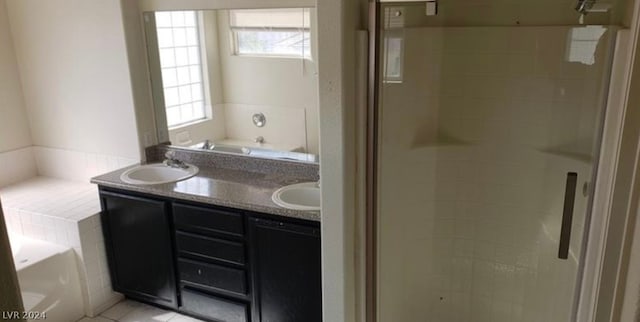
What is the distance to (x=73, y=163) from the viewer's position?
3.95 meters

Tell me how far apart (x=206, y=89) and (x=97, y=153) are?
110 centimetres

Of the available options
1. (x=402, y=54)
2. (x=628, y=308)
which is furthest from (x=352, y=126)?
(x=628, y=308)

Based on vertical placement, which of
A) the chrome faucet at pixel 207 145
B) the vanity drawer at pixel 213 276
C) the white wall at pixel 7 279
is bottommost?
the vanity drawer at pixel 213 276

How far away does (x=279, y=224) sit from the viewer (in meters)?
2.74

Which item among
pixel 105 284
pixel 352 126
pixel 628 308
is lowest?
pixel 105 284

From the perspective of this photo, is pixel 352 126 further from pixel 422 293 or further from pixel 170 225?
pixel 170 225

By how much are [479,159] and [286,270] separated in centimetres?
121

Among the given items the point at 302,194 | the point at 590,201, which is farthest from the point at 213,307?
the point at 590,201

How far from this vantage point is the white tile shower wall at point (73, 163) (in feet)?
12.4

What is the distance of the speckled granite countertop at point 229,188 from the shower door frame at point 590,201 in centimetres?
46

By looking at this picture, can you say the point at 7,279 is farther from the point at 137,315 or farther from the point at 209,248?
the point at 137,315

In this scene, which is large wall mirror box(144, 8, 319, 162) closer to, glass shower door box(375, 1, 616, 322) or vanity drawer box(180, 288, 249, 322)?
glass shower door box(375, 1, 616, 322)

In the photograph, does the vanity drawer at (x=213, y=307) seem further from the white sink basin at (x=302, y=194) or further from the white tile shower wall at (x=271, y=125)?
the white tile shower wall at (x=271, y=125)

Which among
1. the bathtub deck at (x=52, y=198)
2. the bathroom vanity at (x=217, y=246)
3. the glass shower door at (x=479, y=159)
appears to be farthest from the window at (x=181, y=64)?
the glass shower door at (x=479, y=159)
